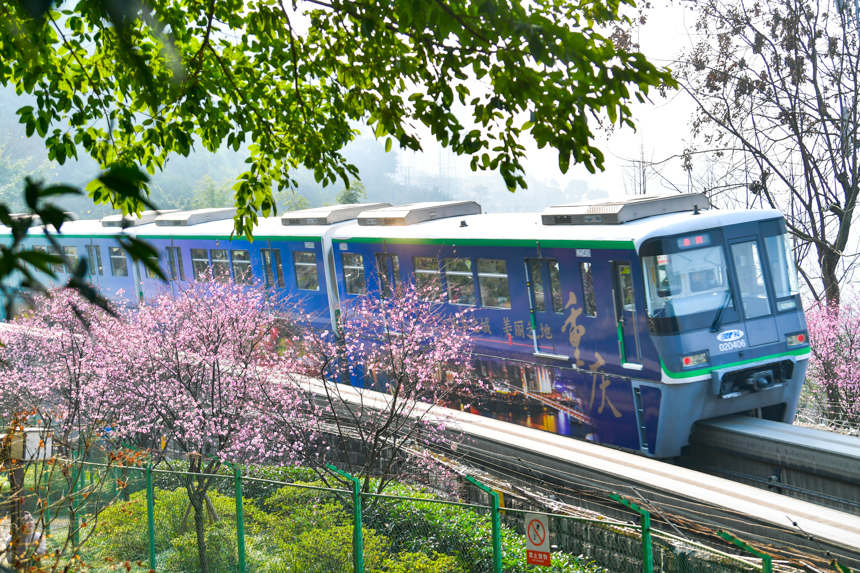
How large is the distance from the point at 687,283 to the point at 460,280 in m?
4.21

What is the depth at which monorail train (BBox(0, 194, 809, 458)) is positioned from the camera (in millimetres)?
11523

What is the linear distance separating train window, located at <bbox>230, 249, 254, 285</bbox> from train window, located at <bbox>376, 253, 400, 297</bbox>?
4.77 metres

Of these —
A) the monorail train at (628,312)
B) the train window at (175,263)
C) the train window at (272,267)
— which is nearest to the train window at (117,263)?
the train window at (175,263)

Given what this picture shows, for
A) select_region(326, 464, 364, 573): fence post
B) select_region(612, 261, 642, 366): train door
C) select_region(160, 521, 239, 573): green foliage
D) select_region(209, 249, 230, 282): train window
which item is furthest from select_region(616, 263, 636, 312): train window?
select_region(209, 249, 230, 282): train window

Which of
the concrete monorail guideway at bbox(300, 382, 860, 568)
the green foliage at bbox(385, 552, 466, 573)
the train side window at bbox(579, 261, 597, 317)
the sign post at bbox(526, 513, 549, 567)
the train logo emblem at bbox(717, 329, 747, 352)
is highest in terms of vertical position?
the train side window at bbox(579, 261, 597, 317)

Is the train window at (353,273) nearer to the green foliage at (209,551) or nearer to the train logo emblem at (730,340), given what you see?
the green foliage at (209,551)

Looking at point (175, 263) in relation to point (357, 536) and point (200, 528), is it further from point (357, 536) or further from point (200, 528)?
point (357, 536)

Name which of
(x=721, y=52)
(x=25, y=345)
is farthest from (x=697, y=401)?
(x=25, y=345)

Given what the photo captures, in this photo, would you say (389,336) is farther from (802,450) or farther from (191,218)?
(191,218)

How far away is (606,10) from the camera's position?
6078 mm

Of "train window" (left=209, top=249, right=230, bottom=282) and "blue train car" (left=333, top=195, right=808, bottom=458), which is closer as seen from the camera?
"blue train car" (left=333, top=195, right=808, bottom=458)

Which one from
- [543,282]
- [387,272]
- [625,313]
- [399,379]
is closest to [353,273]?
[387,272]

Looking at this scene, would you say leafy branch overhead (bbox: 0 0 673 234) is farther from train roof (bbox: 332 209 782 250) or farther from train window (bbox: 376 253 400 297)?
train window (bbox: 376 253 400 297)

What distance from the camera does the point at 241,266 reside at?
20766mm
